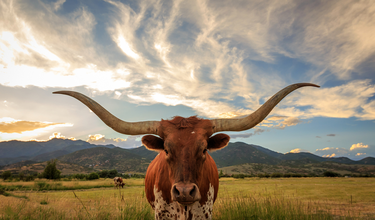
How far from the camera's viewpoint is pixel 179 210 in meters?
3.71

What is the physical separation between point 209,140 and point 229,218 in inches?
148

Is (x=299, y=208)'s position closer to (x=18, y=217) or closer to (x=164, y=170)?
(x=164, y=170)

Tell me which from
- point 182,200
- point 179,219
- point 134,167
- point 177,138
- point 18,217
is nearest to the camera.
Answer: point 182,200

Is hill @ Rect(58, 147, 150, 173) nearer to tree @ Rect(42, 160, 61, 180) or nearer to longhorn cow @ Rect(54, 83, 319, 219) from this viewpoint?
tree @ Rect(42, 160, 61, 180)

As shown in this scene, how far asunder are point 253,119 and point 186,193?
1807mm

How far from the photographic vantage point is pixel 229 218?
225 inches

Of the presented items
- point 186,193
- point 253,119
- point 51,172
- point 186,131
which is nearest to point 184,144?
point 186,131

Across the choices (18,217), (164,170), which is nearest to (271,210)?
(164,170)

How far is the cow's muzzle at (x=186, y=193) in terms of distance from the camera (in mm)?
2557

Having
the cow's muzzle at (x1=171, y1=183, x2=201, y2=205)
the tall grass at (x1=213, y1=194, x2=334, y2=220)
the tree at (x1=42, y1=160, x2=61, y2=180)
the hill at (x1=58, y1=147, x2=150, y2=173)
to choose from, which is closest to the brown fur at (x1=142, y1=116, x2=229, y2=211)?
the cow's muzzle at (x1=171, y1=183, x2=201, y2=205)

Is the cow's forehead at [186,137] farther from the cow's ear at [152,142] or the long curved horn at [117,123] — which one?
the long curved horn at [117,123]

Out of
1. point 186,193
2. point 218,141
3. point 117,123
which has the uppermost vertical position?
point 117,123

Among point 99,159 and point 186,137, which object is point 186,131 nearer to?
point 186,137

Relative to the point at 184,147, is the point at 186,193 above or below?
below
